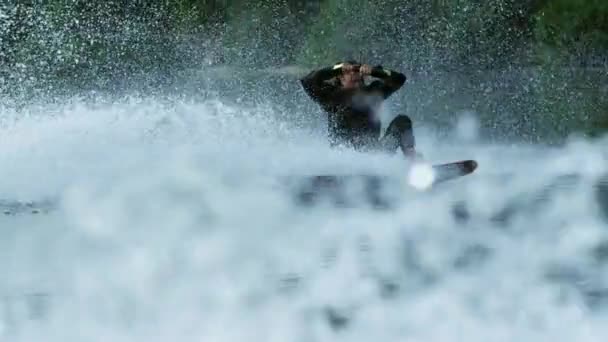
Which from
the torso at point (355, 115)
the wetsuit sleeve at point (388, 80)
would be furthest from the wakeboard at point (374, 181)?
the wetsuit sleeve at point (388, 80)

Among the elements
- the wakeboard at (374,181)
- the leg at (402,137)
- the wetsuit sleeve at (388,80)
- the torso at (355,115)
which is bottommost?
the wakeboard at (374,181)

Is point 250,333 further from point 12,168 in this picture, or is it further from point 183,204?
point 12,168

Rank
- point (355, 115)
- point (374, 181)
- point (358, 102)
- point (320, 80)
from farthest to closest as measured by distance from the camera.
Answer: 1. point (355, 115)
2. point (358, 102)
3. point (320, 80)
4. point (374, 181)

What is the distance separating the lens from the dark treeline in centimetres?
3319

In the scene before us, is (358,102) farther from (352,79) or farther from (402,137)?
(402,137)

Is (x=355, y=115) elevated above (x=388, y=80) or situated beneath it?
situated beneath

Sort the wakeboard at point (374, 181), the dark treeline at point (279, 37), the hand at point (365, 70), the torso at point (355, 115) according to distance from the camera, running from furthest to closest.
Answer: the dark treeline at point (279, 37), the torso at point (355, 115), the hand at point (365, 70), the wakeboard at point (374, 181)

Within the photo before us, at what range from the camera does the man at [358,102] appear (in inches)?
512

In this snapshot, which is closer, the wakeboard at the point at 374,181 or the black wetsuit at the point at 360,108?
the wakeboard at the point at 374,181

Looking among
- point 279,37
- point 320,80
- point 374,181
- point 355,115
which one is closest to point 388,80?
point 355,115

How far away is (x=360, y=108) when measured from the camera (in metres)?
13.3

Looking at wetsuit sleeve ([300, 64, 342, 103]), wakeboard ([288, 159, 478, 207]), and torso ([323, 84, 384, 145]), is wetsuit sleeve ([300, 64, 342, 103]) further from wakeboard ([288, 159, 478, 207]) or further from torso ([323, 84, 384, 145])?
wakeboard ([288, 159, 478, 207])

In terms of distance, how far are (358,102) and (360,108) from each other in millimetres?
71

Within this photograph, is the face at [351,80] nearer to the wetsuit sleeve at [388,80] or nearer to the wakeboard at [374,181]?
the wetsuit sleeve at [388,80]
